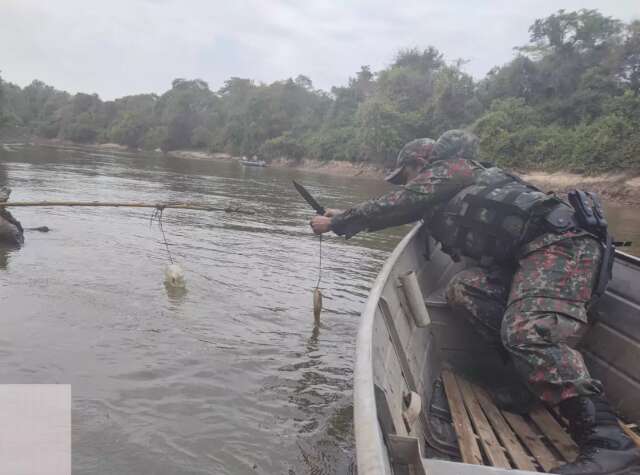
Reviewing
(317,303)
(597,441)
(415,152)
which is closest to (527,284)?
(597,441)

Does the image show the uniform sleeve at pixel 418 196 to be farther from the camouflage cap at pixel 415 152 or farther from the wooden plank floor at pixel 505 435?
the wooden plank floor at pixel 505 435

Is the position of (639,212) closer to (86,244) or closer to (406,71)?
(86,244)

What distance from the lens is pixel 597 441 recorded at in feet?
8.47

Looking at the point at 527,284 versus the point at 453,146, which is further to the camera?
the point at 453,146

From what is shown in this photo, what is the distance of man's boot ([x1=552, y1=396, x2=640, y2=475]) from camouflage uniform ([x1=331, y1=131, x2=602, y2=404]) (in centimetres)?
10

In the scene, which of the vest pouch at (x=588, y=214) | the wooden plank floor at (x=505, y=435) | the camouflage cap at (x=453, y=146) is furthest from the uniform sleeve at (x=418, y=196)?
the wooden plank floor at (x=505, y=435)

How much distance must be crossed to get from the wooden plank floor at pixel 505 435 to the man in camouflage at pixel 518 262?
0.26 m

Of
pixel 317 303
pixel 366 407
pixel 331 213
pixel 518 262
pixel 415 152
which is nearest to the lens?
pixel 366 407

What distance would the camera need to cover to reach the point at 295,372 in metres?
4.64

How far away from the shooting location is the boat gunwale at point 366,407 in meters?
1.49

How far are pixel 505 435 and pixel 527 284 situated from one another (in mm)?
930

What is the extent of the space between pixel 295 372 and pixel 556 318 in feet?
8.30

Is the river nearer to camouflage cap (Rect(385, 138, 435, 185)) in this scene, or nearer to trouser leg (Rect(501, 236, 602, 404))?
trouser leg (Rect(501, 236, 602, 404))

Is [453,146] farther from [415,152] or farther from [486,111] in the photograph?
[486,111]
